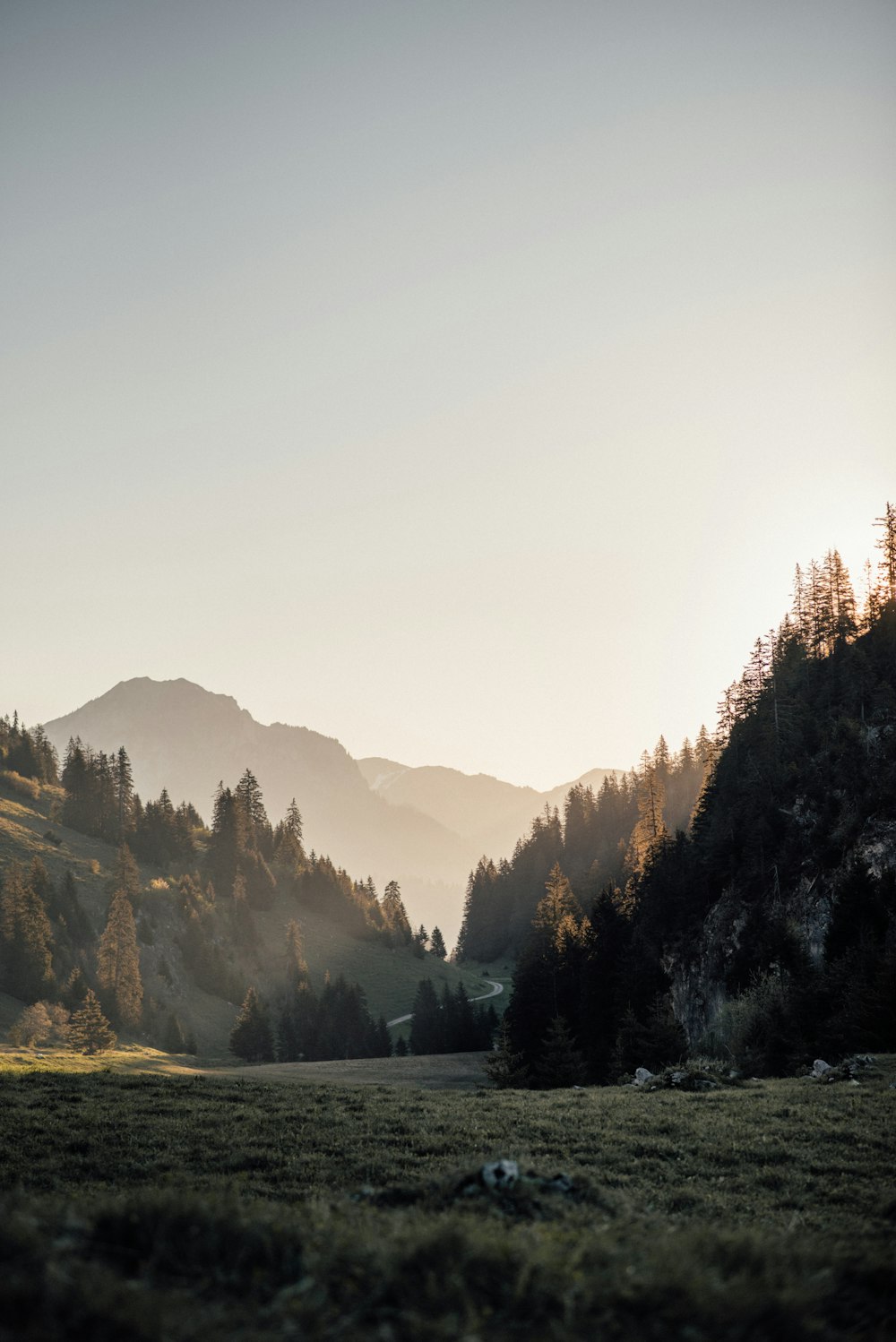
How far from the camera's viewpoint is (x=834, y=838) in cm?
7100

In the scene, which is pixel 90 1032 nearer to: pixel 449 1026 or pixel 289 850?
pixel 449 1026

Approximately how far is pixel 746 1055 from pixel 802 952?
13.1 meters

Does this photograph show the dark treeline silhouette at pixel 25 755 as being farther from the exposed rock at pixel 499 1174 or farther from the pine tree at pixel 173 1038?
the exposed rock at pixel 499 1174

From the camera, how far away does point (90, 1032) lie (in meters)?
91.8

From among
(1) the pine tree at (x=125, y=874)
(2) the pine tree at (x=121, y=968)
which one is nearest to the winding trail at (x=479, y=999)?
(2) the pine tree at (x=121, y=968)

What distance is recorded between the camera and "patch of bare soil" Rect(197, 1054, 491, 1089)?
6253 cm

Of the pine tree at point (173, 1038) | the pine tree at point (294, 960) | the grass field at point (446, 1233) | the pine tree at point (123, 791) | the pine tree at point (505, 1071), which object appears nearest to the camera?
the grass field at point (446, 1233)

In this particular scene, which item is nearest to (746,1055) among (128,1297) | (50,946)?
(128,1297)

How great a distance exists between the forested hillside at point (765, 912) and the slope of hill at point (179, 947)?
7299 cm

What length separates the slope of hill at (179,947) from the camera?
138 metres

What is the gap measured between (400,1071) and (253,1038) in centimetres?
4890

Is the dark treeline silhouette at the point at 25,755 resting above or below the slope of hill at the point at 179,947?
above

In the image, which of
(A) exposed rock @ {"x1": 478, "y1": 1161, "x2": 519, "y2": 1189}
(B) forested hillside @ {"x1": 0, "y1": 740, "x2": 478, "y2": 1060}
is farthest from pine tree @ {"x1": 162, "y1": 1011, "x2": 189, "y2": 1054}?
(A) exposed rock @ {"x1": 478, "y1": 1161, "x2": 519, "y2": 1189}

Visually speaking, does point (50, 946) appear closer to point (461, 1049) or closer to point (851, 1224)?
point (461, 1049)
